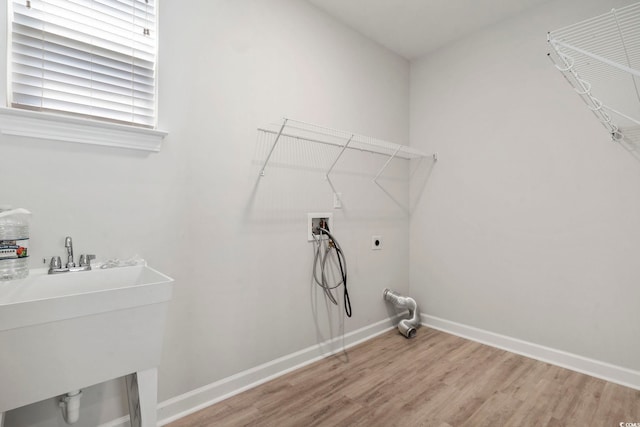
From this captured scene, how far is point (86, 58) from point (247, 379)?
1815 millimetres

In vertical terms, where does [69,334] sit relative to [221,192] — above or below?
below

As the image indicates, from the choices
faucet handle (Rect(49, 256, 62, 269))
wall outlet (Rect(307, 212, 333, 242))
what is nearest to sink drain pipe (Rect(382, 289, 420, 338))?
wall outlet (Rect(307, 212, 333, 242))

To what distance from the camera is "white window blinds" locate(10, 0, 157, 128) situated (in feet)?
4.03

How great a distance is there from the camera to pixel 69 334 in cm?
94

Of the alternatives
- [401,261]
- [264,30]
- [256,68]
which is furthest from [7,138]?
[401,261]

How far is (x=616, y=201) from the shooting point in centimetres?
197

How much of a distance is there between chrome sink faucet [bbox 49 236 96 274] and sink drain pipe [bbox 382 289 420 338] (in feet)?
7.15

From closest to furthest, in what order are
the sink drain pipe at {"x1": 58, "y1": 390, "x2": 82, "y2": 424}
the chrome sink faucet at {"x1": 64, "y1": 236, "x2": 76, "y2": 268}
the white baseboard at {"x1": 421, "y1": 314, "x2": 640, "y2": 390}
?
the sink drain pipe at {"x1": 58, "y1": 390, "x2": 82, "y2": 424}, the chrome sink faucet at {"x1": 64, "y1": 236, "x2": 76, "y2": 268}, the white baseboard at {"x1": 421, "y1": 314, "x2": 640, "y2": 390}

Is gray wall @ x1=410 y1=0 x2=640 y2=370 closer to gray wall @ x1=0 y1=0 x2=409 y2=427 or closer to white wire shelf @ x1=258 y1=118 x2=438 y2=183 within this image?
white wire shelf @ x1=258 y1=118 x2=438 y2=183

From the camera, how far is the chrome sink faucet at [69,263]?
4.02ft

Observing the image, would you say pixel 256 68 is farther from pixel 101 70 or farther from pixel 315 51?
pixel 101 70

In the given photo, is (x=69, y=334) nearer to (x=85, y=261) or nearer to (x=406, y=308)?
(x=85, y=261)

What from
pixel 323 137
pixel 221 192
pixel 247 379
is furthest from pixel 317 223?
pixel 247 379

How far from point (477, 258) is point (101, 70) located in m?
2.76
